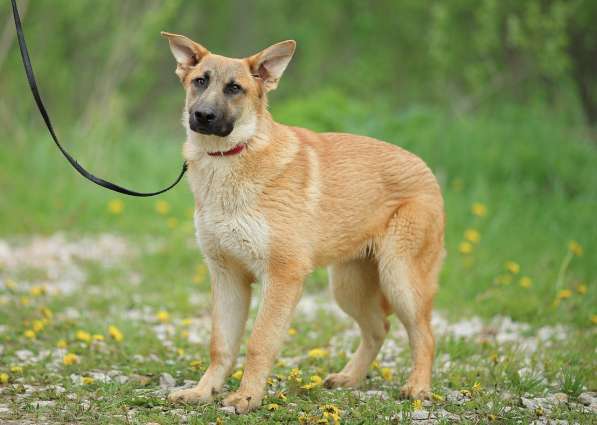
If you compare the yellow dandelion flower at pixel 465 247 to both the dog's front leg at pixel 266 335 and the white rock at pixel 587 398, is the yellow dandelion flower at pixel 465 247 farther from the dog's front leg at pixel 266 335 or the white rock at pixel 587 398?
the dog's front leg at pixel 266 335

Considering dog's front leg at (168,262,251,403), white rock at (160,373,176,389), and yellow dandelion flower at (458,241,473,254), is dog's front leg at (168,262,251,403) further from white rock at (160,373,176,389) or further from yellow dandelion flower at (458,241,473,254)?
yellow dandelion flower at (458,241,473,254)

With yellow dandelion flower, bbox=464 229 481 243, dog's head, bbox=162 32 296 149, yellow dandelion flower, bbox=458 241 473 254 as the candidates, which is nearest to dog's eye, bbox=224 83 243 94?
dog's head, bbox=162 32 296 149

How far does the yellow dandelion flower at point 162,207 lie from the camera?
9508 mm

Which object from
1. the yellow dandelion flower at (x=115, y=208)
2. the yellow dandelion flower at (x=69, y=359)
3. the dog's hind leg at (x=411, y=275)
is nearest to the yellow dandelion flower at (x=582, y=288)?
the dog's hind leg at (x=411, y=275)

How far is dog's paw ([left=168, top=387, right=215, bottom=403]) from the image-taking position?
4234 millimetres

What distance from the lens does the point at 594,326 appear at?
6383mm

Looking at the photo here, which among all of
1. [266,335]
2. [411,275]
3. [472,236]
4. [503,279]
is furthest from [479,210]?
[266,335]

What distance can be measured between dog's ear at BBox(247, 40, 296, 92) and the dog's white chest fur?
0.69 m

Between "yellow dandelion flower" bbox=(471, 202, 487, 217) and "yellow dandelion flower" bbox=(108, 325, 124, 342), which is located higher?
"yellow dandelion flower" bbox=(471, 202, 487, 217)

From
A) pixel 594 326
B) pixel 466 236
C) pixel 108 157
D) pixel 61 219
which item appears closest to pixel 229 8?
pixel 108 157

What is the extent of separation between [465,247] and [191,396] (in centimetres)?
412

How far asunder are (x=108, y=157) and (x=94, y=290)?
3.77 m

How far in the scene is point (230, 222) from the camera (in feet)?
14.3

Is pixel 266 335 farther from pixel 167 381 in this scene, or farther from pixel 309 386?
pixel 167 381
